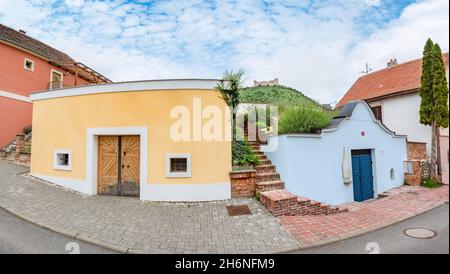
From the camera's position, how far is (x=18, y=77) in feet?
44.1

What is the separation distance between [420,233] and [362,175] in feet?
15.1

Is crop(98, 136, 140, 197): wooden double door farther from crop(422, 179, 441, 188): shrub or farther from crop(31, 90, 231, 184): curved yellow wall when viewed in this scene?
crop(422, 179, 441, 188): shrub

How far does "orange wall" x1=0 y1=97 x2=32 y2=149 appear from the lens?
12.5 metres

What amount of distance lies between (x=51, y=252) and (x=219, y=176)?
460 cm

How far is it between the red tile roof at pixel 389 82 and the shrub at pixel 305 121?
8860mm

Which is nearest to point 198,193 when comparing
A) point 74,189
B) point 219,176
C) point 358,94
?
point 219,176

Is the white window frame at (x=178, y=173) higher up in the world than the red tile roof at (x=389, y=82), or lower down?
lower down

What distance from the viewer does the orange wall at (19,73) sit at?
12.7 metres

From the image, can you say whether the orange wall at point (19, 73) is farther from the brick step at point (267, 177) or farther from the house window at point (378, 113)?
the house window at point (378, 113)

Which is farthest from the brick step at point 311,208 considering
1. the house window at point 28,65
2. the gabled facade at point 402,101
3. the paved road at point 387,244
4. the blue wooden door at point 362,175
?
the house window at point 28,65

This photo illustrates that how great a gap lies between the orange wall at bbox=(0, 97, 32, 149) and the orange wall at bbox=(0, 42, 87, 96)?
2.56 ft

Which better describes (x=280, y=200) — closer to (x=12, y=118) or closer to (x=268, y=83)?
(x=12, y=118)

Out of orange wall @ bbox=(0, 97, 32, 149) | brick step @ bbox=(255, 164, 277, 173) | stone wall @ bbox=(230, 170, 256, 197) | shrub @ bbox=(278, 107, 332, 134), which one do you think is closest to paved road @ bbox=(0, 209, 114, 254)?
stone wall @ bbox=(230, 170, 256, 197)
